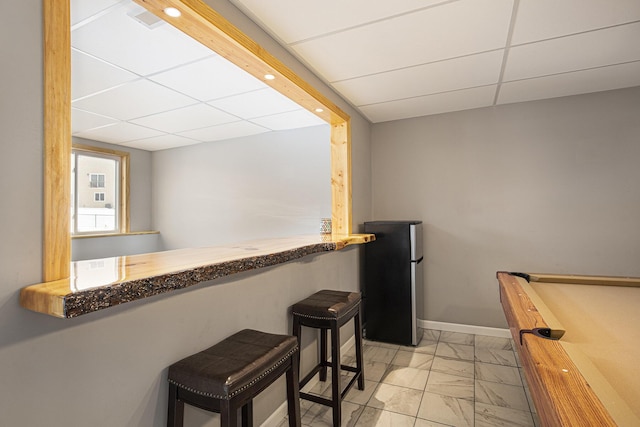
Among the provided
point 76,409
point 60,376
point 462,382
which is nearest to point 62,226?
point 60,376

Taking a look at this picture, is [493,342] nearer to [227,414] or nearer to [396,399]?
[396,399]

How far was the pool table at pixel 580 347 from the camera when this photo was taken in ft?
2.84

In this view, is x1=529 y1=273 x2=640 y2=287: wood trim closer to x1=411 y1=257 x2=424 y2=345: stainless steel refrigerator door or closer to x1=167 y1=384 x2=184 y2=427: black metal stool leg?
x1=411 y1=257 x2=424 y2=345: stainless steel refrigerator door

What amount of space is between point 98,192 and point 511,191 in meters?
5.72

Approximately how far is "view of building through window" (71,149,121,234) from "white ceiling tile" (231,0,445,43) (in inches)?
163

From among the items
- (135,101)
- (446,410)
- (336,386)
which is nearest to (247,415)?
(336,386)

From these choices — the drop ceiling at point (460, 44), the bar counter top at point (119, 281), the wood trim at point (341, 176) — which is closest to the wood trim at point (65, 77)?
the bar counter top at point (119, 281)

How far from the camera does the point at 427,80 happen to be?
2871mm

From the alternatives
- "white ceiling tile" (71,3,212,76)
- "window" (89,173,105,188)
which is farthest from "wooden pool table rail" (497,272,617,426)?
"window" (89,173,105,188)

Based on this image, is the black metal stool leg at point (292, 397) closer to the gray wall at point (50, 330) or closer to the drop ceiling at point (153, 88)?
the gray wall at point (50, 330)

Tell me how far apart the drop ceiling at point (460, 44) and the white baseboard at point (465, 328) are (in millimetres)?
2513

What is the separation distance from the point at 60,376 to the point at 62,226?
49 centimetres

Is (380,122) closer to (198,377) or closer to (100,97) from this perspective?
(100,97)

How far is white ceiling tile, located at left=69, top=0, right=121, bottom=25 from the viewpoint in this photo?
1777mm
